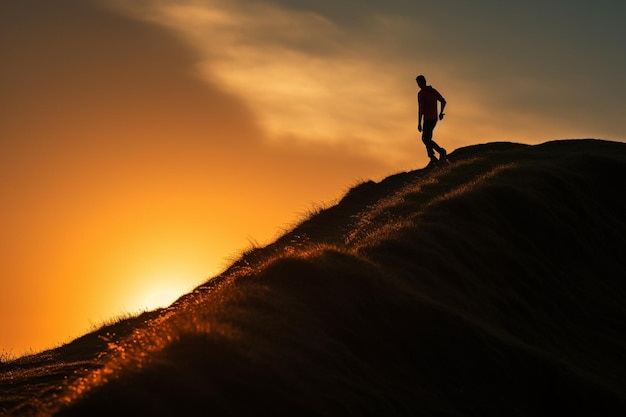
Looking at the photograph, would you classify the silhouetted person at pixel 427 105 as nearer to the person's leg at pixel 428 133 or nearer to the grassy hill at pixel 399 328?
the person's leg at pixel 428 133

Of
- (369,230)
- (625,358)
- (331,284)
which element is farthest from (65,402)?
(625,358)

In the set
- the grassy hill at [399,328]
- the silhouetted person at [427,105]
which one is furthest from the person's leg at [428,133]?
the grassy hill at [399,328]

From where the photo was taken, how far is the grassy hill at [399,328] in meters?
11.3

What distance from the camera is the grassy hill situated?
11.3 metres

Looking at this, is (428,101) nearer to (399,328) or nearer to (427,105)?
(427,105)

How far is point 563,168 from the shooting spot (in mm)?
32406

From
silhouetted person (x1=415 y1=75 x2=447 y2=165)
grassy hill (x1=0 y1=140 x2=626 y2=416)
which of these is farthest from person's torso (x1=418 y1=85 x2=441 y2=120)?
grassy hill (x1=0 y1=140 x2=626 y2=416)

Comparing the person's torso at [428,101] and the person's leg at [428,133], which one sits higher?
the person's torso at [428,101]

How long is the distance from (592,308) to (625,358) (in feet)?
7.40

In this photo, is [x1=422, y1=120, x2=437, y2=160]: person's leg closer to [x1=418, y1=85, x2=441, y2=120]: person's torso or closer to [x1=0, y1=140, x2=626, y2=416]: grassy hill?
[x1=418, y1=85, x2=441, y2=120]: person's torso

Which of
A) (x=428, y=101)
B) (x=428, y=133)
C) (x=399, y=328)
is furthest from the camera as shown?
(x=428, y=133)

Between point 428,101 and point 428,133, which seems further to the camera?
point 428,133

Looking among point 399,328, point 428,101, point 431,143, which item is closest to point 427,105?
point 428,101

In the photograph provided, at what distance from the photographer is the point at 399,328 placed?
1497cm
